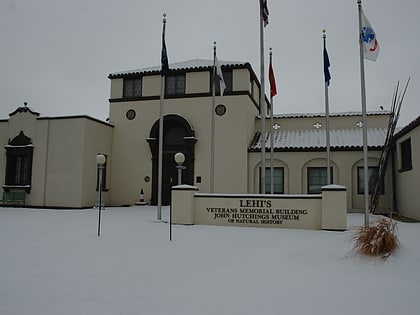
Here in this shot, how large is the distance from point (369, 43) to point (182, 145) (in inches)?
503

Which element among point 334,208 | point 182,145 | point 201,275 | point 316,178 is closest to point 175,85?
point 182,145

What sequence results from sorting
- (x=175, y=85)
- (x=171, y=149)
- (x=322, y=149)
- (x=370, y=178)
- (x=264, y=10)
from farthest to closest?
(x=175, y=85)
(x=171, y=149)
(x=322, y=149)
(x=370, y=178)
(x=264, y=10)

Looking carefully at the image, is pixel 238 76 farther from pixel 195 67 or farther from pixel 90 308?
pixel 90 308

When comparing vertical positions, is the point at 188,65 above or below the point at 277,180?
above

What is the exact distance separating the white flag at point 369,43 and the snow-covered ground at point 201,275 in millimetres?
5550

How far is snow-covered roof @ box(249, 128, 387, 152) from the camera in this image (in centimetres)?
2045

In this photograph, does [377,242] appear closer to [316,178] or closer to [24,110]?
[316,178]

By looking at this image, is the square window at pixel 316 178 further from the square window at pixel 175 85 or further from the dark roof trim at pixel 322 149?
the square window at pixel 175 85

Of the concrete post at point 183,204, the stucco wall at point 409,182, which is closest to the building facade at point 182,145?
the stucco wall at point 409,182

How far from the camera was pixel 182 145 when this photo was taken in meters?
22.5

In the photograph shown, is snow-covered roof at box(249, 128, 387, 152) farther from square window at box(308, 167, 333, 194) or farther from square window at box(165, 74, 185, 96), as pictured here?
square window at box(165, 74, 185, 96)

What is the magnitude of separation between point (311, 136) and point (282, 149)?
2.33 m

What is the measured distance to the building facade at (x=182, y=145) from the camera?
2048 centimetres

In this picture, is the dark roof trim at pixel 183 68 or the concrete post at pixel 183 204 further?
the dark roof trim at pixel 183 68
